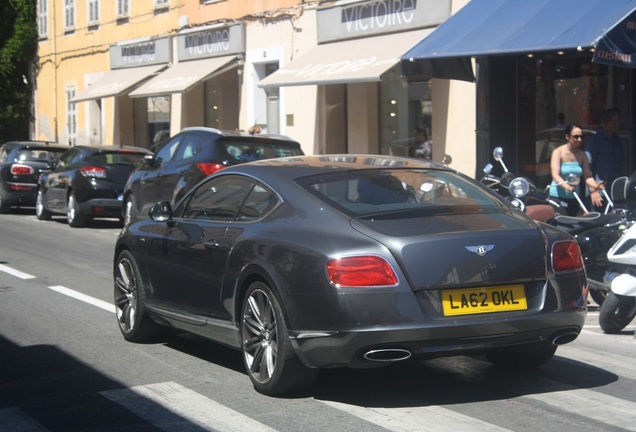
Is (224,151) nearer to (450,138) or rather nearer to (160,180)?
(160,180)

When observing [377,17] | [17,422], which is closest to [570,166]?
[17,422]

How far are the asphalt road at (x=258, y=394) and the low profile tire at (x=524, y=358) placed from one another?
0.07 metres

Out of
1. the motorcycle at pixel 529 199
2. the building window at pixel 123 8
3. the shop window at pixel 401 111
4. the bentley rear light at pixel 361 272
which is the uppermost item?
the building window at pixel 123 8

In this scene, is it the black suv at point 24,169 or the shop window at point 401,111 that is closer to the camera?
the shop window at point 401,111

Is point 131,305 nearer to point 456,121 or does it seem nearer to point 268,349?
point 268,349

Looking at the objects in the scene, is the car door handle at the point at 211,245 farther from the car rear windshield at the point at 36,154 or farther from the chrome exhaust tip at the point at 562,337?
the car rear windshield at the point at 36,154

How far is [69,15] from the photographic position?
116 feet

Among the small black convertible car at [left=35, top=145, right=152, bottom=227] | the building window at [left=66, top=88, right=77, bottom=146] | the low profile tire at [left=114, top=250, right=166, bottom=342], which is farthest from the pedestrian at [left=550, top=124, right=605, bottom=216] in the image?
the building window at [left=66, top=88, right=77, bottom=146]

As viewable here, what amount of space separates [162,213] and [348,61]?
12.0 meters

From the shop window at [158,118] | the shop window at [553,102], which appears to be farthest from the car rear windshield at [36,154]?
the shop window at [553,102]

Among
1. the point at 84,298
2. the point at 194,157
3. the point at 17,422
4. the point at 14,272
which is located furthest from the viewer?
the point at 194,157

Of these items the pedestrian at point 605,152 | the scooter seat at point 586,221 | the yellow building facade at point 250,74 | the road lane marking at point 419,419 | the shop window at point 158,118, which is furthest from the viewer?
the shop window at point 158,118

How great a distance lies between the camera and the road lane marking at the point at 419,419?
5762 mm

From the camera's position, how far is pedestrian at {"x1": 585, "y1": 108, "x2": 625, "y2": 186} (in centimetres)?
1322
